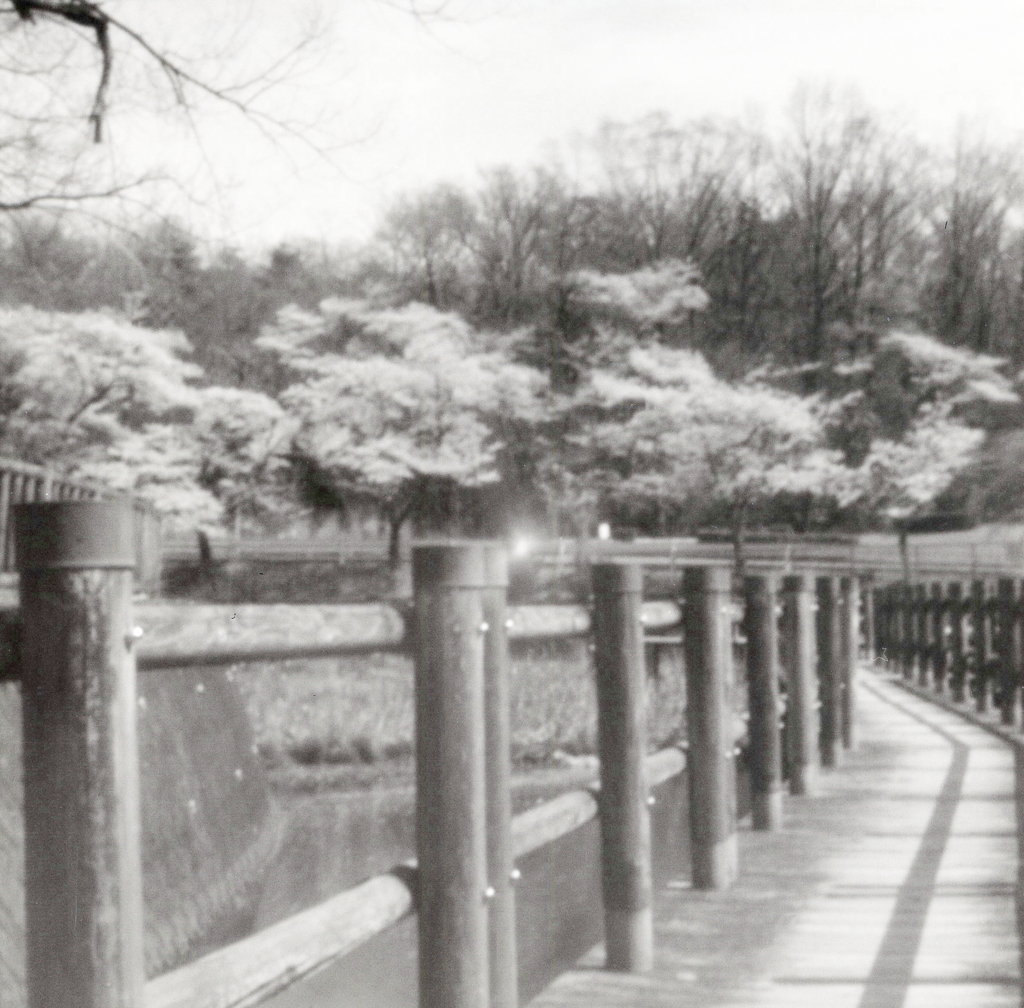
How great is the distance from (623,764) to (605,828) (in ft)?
0.53

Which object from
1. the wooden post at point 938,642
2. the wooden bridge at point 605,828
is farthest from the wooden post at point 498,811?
the wooden post at point 938,642

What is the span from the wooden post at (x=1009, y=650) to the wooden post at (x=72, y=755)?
11.1 m

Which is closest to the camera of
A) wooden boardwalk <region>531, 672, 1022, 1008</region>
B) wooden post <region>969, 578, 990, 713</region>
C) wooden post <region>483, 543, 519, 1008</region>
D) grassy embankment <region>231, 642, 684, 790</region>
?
wooden post <region>483, 543, 519, 1008</region>

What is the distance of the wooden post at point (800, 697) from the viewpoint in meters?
9.15

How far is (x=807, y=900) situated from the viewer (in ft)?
19.9

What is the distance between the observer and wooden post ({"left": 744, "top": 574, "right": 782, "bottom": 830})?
7785mm

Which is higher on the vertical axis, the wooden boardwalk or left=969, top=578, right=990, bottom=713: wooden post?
left=969, top=578, right=990, bottom=713: wooden post

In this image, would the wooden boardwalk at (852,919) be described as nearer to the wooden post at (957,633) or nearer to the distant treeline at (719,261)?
the wooden post at (957,633)

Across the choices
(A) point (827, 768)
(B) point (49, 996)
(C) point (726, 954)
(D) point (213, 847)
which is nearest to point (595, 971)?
(C) point (726, 954)

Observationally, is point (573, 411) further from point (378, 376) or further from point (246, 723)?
point (246, 723)

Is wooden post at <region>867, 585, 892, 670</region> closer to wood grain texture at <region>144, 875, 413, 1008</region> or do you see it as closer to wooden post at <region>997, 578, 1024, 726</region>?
wooden post at <region>997, 578, 1024, 726</region>

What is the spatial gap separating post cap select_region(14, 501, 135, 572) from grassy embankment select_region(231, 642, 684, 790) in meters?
26.0

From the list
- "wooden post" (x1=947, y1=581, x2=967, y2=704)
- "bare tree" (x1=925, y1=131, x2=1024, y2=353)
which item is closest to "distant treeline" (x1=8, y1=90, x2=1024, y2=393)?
"bare tree" (x1=925, y1=131, x2=1024, y2=353)

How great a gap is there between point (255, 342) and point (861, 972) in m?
37.8
